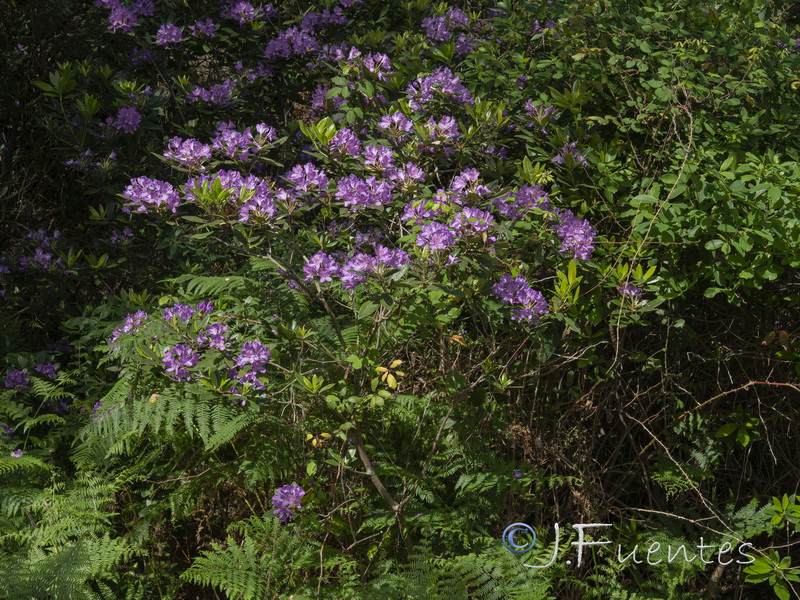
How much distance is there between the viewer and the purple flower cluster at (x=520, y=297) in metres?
2.52

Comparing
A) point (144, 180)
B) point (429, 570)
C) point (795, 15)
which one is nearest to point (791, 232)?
point (429, 570)

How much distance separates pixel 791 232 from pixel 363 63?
1.65 metres

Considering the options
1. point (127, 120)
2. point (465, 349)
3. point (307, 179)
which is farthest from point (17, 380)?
point (465, 349)

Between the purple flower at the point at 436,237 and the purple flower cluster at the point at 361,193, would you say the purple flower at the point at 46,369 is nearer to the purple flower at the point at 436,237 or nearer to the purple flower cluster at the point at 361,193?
the purple flower cluster at the point at 361,193

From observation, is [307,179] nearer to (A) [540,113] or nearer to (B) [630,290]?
(A) [540,113]

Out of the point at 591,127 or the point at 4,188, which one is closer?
the point at 591,127

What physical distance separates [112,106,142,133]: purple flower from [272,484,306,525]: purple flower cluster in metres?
1.93

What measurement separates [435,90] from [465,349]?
962mm

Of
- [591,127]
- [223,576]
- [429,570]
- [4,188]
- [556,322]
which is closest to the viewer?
[429,570]

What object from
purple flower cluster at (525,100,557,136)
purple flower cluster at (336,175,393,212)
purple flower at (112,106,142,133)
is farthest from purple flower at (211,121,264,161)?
purple flower at (112,106,142,133)

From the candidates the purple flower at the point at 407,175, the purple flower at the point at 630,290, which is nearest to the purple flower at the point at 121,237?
the purple flower at the point at 407,175

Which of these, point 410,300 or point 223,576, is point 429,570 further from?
point 410,300

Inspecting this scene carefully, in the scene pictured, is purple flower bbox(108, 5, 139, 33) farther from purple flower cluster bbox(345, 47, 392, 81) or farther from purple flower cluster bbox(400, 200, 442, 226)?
purple flower cluster bbox(400, 200, 442, 226)

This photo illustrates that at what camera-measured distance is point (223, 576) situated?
2521 millimetres
